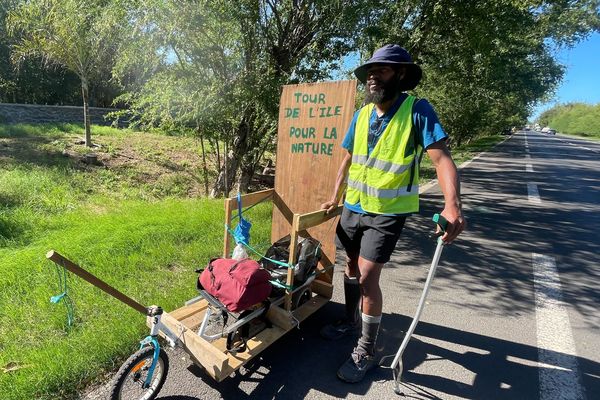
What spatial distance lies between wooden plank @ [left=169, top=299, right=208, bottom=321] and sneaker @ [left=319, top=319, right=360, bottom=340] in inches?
41.0

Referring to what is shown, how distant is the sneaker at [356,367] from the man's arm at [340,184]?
3.77 ft

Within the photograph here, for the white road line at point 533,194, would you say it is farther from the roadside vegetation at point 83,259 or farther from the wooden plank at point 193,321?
the wooden plank at point 193,321

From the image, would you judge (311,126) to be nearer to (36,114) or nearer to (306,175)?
(306,175)

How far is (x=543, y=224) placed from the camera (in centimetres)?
687

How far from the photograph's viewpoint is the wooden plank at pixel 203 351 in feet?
7.29

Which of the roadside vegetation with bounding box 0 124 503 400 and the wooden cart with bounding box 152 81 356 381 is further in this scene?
the wooden cart with bounding box 152 81 356 381

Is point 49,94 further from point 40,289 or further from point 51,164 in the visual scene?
point 40,289

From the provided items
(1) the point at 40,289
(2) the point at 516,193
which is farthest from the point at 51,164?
(2) the point at 516,193

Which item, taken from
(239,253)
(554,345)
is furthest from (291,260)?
(554,345)

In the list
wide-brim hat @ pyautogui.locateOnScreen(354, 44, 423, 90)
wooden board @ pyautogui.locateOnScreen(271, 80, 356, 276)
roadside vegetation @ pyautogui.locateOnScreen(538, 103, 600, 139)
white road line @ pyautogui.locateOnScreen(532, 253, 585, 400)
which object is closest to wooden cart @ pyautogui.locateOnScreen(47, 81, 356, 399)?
wooden board @ pyautogui.locateOnScreen(271, 80, 356, 276)

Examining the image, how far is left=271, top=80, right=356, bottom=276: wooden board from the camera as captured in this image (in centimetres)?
330

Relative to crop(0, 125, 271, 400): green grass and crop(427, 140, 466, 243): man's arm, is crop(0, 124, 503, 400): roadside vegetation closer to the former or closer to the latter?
crop(0, 125, 271, 400): green grass

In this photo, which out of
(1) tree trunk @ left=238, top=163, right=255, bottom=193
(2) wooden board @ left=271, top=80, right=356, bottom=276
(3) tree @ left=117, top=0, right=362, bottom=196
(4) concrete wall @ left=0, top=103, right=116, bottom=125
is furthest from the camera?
(4) concrete wall @ left=0, top=103, right=116, bottom=125

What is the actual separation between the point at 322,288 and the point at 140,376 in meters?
1.74
